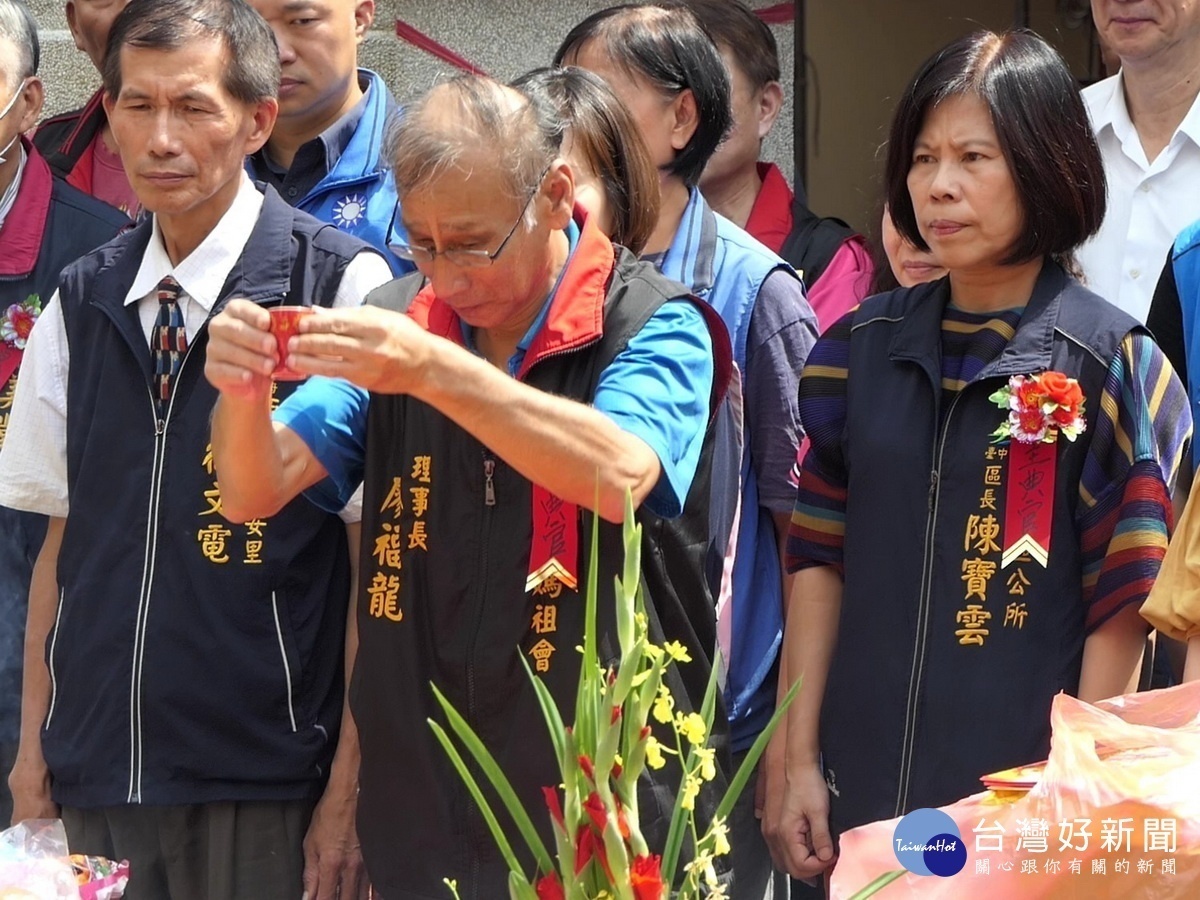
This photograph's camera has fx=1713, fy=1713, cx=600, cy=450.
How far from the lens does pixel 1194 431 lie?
2941mm

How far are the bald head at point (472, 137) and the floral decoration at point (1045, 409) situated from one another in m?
0.80

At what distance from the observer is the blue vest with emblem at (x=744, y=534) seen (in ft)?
10.2

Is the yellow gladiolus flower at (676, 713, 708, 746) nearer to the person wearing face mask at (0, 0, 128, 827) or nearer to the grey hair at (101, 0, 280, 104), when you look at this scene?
the grey hair at (101, 0, 280, 104)

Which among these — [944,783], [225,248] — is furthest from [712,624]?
[225,248]

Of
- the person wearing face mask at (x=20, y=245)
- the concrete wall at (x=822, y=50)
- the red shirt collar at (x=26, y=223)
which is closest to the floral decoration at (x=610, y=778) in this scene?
the person wearing face mask at (x=20, y=245)

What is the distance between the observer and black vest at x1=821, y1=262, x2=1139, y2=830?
2.61m

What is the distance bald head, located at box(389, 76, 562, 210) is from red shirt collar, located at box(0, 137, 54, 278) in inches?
56.8

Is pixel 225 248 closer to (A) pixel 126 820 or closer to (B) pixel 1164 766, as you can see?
(A) pixel 126 820

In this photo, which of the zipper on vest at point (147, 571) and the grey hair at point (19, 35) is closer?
the zipper on vest at point (147, 571)

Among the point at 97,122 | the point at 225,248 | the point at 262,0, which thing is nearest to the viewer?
the point at 225,248

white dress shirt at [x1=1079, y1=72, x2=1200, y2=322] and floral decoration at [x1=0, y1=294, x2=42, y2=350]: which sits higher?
white dress shirt at [x1=1079, y1=72, x2=1200, y2=322]

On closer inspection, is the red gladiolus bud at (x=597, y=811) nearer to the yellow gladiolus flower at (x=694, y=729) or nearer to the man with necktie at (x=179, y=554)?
the yellow gladiolus flower at (x=694, y=729)

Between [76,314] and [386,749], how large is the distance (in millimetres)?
1049

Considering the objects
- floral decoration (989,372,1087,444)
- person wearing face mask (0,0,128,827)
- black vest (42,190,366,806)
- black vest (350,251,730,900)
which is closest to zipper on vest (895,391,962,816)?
floral decoration (989,372,1087,444)
